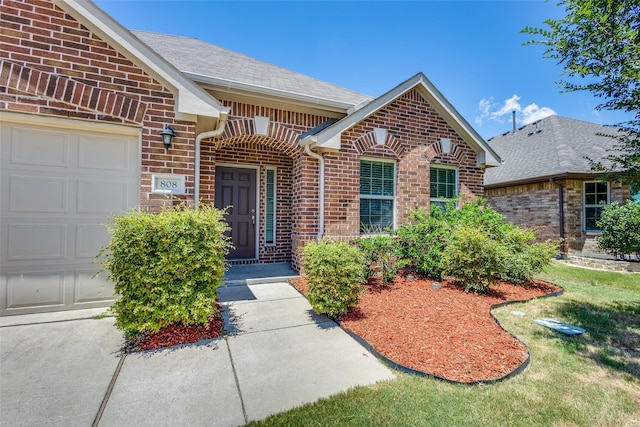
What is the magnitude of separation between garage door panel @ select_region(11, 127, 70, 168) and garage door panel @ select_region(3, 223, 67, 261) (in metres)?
0.86

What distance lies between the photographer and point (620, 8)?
3.58 metres

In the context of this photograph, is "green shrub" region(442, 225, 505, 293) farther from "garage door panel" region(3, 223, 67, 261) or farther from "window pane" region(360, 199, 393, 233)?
"garage door panel" region(3, 223, 67, 261)

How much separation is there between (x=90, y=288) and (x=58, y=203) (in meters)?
1.27

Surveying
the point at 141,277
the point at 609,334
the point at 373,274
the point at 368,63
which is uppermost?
the point at 368,63

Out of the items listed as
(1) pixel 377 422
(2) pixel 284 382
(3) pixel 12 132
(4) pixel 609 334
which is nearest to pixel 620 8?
(4) pixel 609 334

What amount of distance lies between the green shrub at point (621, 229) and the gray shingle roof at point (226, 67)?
29.6 feet

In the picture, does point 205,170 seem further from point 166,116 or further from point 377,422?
point 377,422

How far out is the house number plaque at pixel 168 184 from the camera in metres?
4.29

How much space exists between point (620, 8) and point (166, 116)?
6.23m

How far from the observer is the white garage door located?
150 inches

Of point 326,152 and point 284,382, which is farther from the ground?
point 326,152

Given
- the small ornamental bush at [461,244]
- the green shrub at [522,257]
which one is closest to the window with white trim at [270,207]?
the small ornamental bush at [461,244]

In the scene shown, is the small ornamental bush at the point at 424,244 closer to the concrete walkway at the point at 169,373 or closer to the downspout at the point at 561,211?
the concrete walkway at the point at 169,373

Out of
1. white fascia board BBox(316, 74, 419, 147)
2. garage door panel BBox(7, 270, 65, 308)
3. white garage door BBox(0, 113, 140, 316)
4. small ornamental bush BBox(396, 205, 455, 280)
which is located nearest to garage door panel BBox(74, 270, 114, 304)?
white garage door BBox(0, 113, 140, 316)
